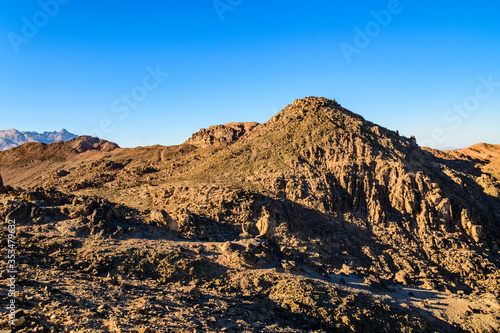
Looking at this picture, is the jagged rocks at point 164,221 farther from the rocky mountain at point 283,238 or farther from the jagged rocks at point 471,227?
the jagged rocks at point 471,227

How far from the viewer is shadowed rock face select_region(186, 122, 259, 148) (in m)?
45.5

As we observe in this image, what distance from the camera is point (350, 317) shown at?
11.9m

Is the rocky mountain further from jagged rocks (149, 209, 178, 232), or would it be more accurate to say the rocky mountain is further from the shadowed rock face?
the shadowed rock face

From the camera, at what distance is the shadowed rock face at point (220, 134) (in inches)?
1791

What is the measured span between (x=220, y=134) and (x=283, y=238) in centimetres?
2854

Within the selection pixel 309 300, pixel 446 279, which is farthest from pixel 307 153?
pixel 309 300

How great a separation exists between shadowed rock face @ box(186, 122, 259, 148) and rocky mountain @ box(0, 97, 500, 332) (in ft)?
33.9

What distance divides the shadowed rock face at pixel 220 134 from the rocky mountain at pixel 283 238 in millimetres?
10324

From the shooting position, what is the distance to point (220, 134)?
4688 cm

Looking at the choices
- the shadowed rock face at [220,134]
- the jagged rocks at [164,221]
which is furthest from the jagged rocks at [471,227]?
the shadowed rock face at [220,134]

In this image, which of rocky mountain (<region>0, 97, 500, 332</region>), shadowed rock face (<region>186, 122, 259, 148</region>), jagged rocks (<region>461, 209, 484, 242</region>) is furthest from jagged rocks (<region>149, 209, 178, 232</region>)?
shadowed rock face (<region>186, 122, 259, 148</region>)

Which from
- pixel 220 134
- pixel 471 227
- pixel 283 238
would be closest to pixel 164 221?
pixel 283 238

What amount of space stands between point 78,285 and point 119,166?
3304cm

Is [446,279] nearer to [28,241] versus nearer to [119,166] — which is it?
[28,241]
